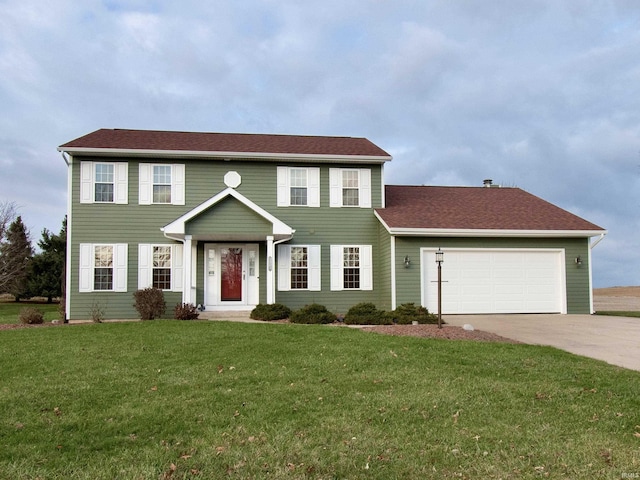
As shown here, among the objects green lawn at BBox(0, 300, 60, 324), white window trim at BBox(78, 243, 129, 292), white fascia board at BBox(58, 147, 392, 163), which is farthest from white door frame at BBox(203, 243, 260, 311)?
green lawn at BBox(0, 300, 60, 324)

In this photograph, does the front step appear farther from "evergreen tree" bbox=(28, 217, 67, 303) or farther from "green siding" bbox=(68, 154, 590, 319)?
"evergreen tree" bbox=(28, 217, 67, 303)

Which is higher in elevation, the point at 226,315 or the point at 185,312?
the point at 185,312

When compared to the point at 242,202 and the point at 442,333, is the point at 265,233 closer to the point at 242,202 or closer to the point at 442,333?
the point at 242,202

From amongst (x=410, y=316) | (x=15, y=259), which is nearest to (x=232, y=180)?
(x=410, y=316)

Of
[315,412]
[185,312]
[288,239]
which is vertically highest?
[288,239]

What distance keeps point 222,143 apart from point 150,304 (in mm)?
5991

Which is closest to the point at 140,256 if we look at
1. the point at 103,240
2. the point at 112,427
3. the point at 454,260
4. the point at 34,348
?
the point at 103,240

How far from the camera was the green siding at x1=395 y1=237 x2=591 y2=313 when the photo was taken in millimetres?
15773

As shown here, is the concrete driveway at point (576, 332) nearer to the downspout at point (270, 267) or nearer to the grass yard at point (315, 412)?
the grass yard at point (315, 412)

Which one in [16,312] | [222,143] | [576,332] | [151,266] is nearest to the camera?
[576,332]

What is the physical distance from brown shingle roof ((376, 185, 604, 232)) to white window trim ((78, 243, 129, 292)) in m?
8.02

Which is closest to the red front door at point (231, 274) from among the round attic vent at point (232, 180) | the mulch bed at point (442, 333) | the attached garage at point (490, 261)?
the round attic vent at point (232, 180)

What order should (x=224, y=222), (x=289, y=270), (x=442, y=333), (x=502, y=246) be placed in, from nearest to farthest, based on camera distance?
(x=442, y=333)
(x=224, y=222)
(x=502, y=246)
(x=289, y=270)

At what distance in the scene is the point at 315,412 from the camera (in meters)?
5.45
